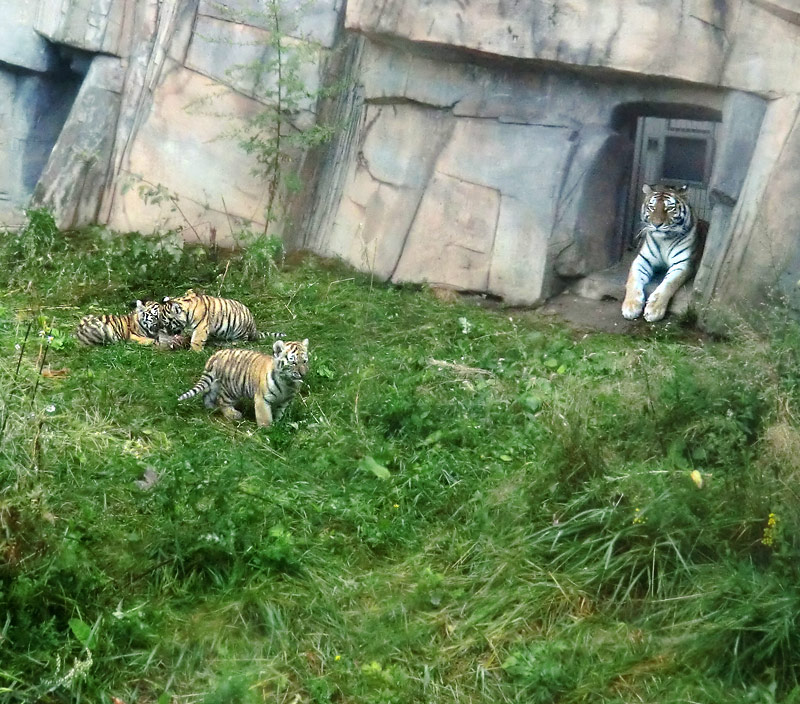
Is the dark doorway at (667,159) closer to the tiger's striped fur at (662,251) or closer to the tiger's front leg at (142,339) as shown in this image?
the tiger's striped fur at (662,251)

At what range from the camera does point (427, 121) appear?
9.02 m

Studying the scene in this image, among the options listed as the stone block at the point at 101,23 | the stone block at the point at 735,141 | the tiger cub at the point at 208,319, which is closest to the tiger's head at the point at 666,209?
the stone block at the point at 735,141

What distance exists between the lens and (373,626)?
3.98 m

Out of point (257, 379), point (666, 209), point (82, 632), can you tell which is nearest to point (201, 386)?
point (257, 379)

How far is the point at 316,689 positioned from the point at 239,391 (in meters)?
2.98

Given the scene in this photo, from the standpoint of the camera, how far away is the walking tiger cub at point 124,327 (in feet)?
25.2

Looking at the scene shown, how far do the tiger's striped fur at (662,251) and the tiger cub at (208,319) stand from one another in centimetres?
275

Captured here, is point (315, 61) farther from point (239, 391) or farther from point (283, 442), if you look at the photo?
point (283, 442)

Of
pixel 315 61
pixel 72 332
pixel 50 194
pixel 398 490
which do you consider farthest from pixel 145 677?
pixel 50 194

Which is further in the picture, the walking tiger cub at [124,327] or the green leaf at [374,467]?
the walking tiger cub at [124,327]

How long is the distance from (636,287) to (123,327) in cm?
376

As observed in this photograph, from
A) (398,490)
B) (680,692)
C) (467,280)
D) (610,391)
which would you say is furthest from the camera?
(467,280)

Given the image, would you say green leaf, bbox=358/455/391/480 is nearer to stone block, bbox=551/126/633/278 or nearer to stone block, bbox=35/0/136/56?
stone block, bbox=551/126/633/278

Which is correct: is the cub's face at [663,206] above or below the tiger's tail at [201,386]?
above
